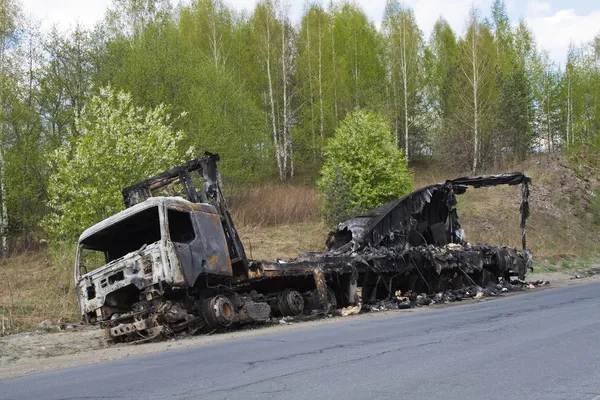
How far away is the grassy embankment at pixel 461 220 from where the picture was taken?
19672 millimetres

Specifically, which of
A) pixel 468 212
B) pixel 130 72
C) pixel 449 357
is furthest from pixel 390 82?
pixel 449 357

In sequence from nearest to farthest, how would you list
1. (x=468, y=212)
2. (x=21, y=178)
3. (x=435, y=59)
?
(x=21, y=178) → (x=468, y=212) → (x=435, y=59)

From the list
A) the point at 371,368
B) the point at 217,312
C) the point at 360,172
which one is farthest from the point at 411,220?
the point at 371,368

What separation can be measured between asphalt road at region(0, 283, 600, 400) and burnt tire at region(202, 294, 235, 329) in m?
1.46

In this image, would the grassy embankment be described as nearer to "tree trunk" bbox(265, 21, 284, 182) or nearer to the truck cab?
"tree trunk" bbox(265, 21, 284, 182)

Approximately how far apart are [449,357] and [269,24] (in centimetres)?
3785

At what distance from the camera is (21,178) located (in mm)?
28422

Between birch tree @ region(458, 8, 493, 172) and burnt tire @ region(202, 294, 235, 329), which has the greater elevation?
birch tree @ region(458, 8, 493, 172)

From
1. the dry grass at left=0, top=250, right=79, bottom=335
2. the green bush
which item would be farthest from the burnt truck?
the green bush

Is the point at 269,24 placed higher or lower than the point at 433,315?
higher

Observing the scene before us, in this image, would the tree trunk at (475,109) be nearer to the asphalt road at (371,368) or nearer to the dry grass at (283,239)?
the dry grass at (283,239)

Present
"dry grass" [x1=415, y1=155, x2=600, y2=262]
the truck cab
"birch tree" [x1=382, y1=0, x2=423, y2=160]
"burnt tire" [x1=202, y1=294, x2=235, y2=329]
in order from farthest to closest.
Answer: "birch tree" [x1=382, y1=0, x2=423, y2=160] < "dry grass" [x1=415, y1=155, x2=600, y2=262] < "burnt tire" [x1=202, y1=294, x2=235, y2=329] < the truck cab

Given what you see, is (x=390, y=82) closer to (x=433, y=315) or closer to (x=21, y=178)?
(x=21, y=178)

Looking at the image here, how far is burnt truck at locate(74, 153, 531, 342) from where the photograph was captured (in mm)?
10898
